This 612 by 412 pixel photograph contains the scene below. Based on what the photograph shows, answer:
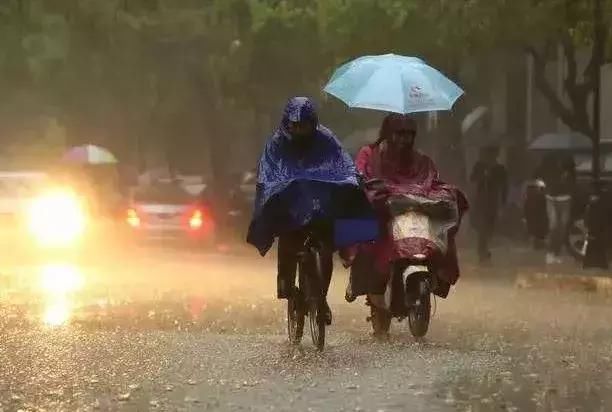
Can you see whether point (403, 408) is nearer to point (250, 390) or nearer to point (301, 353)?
point (250, 390)

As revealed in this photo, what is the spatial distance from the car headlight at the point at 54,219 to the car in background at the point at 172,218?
10.5 feet

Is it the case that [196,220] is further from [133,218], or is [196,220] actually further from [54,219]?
[54,219]

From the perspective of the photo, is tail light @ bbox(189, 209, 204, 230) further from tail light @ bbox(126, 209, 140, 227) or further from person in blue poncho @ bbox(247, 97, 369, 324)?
person in blue poncho @ bbox(247, 97, 369, 324)

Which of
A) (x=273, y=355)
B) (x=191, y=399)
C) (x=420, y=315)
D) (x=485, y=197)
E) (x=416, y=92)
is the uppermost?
(x=416, y=92)

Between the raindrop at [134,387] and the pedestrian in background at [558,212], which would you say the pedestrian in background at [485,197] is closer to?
the pedestrian in background at [558,212]

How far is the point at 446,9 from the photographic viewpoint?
78.9 ft

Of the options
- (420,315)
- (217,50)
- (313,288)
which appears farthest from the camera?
(217,50)

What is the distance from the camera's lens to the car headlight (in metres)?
28.4

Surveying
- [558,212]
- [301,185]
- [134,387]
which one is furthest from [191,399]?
[558,212]

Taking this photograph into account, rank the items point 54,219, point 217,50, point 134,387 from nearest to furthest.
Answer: point 134,387 < point 54,219 < point 217,50

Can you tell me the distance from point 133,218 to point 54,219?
3.58 meters

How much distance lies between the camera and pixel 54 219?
94.2ft

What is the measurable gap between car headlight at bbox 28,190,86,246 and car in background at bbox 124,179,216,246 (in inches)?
125

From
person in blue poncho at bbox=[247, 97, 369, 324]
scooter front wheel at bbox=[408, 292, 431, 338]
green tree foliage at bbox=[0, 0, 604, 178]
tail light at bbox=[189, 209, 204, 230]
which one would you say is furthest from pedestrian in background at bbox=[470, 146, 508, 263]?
person in blue poncho at bbox=[247, 97, 369, 324]
